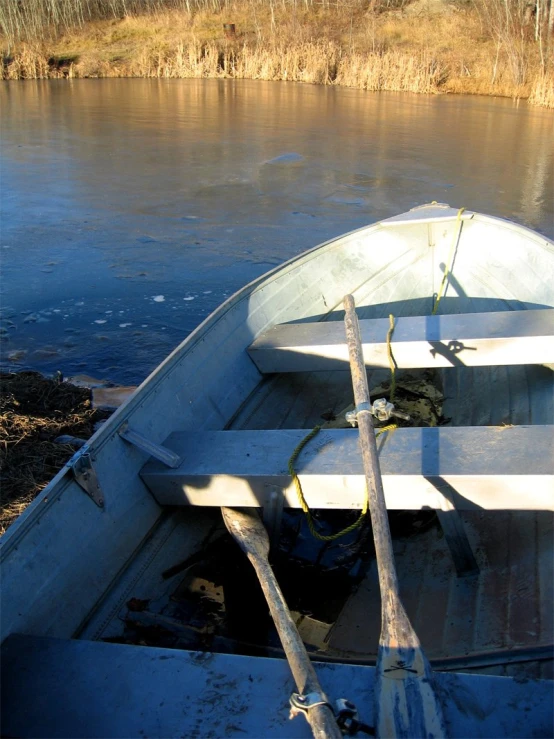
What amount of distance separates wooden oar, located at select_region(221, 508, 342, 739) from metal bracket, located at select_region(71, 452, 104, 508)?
0.49 metres

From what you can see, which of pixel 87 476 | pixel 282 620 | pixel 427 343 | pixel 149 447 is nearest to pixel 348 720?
pixel 282 620

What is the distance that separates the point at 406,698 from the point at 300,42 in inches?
877

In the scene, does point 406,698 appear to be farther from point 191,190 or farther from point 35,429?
point 191,190

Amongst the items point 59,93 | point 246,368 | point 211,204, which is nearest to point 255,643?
point 246,368

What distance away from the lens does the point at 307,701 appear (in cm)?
140

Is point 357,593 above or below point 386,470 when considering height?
below

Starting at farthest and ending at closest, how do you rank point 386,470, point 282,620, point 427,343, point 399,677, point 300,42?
point 300,42, point 427,343, point 386,470, point 282,620, point 399,677

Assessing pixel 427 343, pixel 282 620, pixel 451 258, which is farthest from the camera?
pixel 451 258

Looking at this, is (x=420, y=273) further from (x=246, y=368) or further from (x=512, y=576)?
(x=512, y=576)

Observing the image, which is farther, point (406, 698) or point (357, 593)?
point (357, 593)

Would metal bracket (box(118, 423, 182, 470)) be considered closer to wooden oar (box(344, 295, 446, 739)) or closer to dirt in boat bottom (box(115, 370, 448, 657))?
dirt in boat bottom (box(115, 370, 448, 657))

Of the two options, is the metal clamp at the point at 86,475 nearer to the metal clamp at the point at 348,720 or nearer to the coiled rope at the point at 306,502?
the coiled rope at the point at 306,502

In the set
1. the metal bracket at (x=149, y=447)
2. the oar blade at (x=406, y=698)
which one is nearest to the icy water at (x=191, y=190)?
the metal bracket at (x=149, y=447)

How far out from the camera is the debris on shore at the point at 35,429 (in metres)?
3.05
